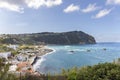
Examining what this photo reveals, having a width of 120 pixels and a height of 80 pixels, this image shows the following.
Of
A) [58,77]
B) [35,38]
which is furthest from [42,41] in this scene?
[58,77]

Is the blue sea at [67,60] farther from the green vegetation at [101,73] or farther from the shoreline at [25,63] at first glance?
the green vegetation at [101,73]

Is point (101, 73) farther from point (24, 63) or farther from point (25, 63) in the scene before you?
point (24, 63)

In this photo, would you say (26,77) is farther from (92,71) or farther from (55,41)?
(55,41)

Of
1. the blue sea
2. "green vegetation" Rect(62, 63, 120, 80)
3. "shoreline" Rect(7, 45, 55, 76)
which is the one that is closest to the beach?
"shoreline" Rect(7, 45, 55, 76)

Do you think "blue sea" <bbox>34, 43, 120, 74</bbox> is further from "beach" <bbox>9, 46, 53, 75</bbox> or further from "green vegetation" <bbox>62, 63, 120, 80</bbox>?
"green vegetation" <bbox>62, 63, 120, 80</bbox>

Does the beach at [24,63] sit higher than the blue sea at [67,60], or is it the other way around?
the beach at [24,63]

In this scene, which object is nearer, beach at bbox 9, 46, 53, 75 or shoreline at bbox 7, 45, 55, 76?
shoreline at bbox 7, 45, 55, 76

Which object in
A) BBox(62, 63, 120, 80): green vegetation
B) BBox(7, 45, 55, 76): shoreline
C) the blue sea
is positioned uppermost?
BBox(62, 63, 120, 80): green vegetation

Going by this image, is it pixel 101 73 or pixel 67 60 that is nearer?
pixel 101 73

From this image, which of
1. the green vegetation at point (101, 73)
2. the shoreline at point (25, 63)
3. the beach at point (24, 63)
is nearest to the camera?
the green vegetation at point (101, 73)

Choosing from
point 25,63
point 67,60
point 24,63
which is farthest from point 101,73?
point 67,60

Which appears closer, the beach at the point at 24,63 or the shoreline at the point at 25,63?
the shoreline at the point at 25,63

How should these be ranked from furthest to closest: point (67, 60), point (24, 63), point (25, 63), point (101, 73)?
1. point (67, 60)
2. point (24, 63)
3. point (25, 63)
4. point (101, 73)

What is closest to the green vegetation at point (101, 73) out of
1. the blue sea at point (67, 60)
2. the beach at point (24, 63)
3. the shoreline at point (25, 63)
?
the shoreline at point (25, 63)
